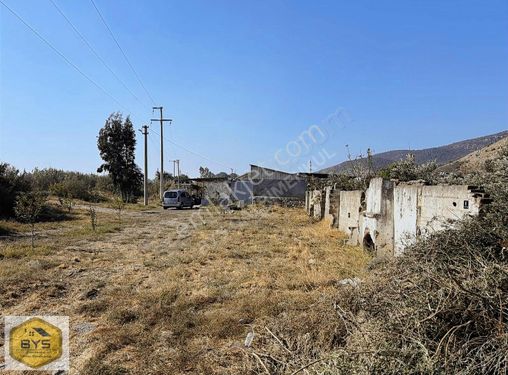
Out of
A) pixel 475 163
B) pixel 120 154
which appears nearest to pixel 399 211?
pixel 475 163

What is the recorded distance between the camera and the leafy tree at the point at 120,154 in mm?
33594

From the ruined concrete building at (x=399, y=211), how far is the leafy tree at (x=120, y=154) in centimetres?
2626

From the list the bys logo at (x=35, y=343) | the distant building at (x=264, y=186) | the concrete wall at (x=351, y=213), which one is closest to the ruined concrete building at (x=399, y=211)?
the concrete wall at (x=351, y=213)

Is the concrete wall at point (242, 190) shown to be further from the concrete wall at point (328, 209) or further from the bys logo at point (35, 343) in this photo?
the bys logo at point (35, 343)

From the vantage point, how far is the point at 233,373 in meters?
3.18

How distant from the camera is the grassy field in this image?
3.50 meters

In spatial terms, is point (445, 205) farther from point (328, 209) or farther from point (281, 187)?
point (281, 187)

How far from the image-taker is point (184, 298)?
5.34m

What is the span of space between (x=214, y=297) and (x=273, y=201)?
2316 centimetres

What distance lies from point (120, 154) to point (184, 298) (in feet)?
102

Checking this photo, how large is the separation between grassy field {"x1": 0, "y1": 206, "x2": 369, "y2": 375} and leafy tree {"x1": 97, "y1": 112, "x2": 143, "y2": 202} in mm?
24442

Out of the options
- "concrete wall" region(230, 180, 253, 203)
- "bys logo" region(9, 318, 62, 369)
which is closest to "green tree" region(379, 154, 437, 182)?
"bys logo" region(9, 318, 62, 369)

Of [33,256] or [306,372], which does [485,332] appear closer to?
[306,372]

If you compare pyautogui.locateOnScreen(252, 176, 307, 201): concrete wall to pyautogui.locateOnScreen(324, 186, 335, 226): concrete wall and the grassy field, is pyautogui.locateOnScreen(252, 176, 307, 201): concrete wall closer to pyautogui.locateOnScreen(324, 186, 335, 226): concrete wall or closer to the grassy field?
pyautogui.locateOnScreen(324, 186, 335, 226): concrete wall
